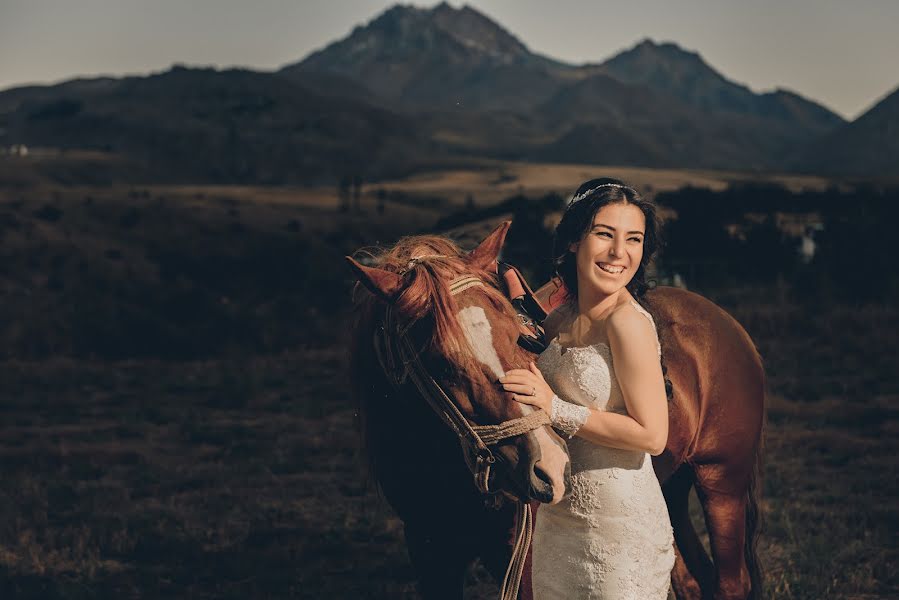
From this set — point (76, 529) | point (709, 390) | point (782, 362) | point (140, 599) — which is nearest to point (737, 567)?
A: point (709, 390)

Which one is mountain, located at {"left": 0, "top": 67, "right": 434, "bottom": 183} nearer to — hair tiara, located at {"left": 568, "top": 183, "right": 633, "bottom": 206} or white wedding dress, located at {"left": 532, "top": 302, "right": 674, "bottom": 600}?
hair tiara, located at {"left": 568, "top": 183, "right": 633, "bottom": 206}

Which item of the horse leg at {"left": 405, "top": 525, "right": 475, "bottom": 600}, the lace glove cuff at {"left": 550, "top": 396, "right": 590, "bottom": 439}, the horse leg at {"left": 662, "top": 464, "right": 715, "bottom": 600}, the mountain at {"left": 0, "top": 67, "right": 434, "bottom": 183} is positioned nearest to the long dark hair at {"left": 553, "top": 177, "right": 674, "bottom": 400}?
the lace glove cuff at {"left": 550, "top": 396, "right": 590, "bottom": 439}

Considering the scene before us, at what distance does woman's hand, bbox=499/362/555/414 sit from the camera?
246 centimetres

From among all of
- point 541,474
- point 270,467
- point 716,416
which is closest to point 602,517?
point 541,474

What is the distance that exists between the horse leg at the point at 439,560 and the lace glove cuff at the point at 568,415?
1.25 metres

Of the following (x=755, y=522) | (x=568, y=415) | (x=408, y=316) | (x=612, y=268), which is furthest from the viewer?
(x=755, y=522)

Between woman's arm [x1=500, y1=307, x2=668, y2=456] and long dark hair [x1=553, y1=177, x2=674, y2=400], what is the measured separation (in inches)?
8.7

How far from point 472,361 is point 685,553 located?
2.77m

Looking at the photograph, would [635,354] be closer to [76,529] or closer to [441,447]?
[441,447]

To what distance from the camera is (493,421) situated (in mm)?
2604

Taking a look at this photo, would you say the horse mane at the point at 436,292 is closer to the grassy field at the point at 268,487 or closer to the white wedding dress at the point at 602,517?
the white wedding dress at the point at 602,517

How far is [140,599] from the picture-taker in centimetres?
554

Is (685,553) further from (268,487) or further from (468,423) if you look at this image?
(268,487)

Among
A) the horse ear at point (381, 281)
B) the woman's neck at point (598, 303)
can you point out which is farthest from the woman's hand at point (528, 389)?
the horse ear at point (381, 281)
